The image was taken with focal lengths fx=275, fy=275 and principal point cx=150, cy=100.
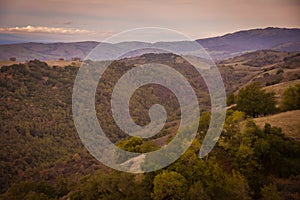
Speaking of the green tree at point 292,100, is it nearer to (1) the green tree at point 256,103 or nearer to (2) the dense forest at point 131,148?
(2) the dense forest at point 131,148

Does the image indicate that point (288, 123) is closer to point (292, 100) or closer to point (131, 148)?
point (292, 100)

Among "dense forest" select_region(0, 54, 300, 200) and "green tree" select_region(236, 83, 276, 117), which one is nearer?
"dense forest" select_region(0, 54, 300, 200)

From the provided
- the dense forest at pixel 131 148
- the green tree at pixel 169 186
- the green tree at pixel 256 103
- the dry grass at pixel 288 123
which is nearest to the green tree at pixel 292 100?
the dense forest at pixel 131 148

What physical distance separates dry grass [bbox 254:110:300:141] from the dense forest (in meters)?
1.65

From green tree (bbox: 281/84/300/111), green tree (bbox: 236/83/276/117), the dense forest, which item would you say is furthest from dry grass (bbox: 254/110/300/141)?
green tree (bbox: 281/84/300/111)

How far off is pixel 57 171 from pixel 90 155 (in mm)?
10211

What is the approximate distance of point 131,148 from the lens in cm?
2875

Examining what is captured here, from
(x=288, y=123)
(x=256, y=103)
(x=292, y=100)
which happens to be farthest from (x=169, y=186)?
(x=292, y=100)

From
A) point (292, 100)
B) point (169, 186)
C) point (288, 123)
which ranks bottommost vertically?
point (169, 186)

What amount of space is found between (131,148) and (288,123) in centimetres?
1615

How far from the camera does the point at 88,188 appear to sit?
77.9ft

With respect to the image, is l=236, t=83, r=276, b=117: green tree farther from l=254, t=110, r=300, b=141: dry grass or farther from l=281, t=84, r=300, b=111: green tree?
l=254, t=110, r=300, b=141: dry grass

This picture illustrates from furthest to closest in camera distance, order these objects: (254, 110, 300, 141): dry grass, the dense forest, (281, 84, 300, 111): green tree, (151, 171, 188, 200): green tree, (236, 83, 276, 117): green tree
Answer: (281, 84, 300, 111): green tree
(236, 83, 276, 117): green tree
(254, 110, 300, 141): dry grass
the dense forest
(151, 171, 188, 200): green tree

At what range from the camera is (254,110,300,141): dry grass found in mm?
25837
